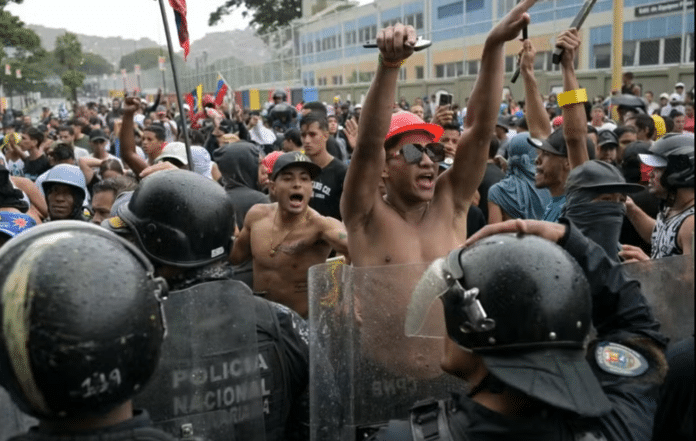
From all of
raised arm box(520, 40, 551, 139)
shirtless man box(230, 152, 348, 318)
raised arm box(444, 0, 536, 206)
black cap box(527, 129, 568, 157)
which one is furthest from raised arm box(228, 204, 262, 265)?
raised arm box(520, 40, 551, 139)

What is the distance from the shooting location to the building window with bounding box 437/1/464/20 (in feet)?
96.0

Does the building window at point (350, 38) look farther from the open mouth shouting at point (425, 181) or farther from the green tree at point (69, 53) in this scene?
the open mouth shouting at point (425, 181)

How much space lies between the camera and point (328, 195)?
6914 mm

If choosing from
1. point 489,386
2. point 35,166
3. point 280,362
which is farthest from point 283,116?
point 489,386

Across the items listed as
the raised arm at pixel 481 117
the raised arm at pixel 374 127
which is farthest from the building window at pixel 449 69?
the raised arm at pixel 374 127

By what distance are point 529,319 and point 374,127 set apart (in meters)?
1.75

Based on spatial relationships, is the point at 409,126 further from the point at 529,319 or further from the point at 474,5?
the point at 474,5

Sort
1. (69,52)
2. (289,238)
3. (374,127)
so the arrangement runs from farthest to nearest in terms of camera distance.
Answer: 1. (69,52)
2. (289,238)
3. (374,127)

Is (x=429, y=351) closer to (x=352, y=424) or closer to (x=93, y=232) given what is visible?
(x=352, y=424)

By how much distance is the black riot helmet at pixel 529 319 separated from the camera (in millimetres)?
1840

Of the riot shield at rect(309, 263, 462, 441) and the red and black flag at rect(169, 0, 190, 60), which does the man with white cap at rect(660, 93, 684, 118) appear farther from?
the riot shield at rect(309, 263, 462, 441)

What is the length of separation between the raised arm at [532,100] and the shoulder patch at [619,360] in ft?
11.8

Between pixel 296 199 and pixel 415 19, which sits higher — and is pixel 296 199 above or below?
below

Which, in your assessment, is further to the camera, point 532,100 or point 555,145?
point 532,100
